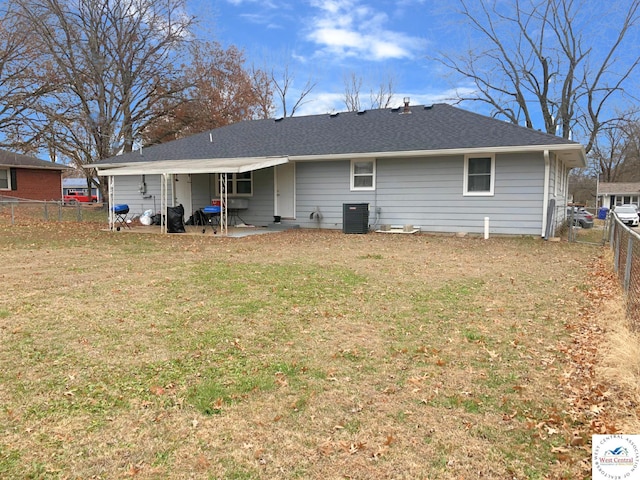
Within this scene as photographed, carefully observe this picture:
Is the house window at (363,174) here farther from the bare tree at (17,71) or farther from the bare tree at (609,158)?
the bare tree at (609,158)

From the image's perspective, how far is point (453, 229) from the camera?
43.1 ft

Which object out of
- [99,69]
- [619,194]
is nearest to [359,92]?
[99,69]

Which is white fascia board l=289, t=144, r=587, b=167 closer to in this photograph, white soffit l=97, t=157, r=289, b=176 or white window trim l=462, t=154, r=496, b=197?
→ white window trim l=462, t=154, r=496, b=197

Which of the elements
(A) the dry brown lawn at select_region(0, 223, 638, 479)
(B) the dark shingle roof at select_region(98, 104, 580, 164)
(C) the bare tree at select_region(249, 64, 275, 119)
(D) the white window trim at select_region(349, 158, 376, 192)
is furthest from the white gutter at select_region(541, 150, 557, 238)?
(C) the bare tree at select_region(249, 64, 275, 119)

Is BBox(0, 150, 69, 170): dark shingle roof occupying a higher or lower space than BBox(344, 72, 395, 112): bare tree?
lower

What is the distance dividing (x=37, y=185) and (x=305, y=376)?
30570 mm

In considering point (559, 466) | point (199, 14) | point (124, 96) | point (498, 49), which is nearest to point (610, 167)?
point (498, 49)

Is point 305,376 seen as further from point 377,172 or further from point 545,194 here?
point 377,172

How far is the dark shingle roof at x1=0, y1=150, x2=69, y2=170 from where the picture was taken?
25.9m

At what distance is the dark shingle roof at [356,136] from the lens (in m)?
12.6

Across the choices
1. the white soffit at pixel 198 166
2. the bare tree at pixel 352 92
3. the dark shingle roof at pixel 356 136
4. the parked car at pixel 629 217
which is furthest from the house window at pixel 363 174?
the bare tree at pixel 352 92

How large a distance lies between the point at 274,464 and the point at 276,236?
1058 cm

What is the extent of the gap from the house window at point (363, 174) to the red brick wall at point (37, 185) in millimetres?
22939

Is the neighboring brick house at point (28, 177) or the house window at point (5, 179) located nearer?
the house window at point (5, 179)
